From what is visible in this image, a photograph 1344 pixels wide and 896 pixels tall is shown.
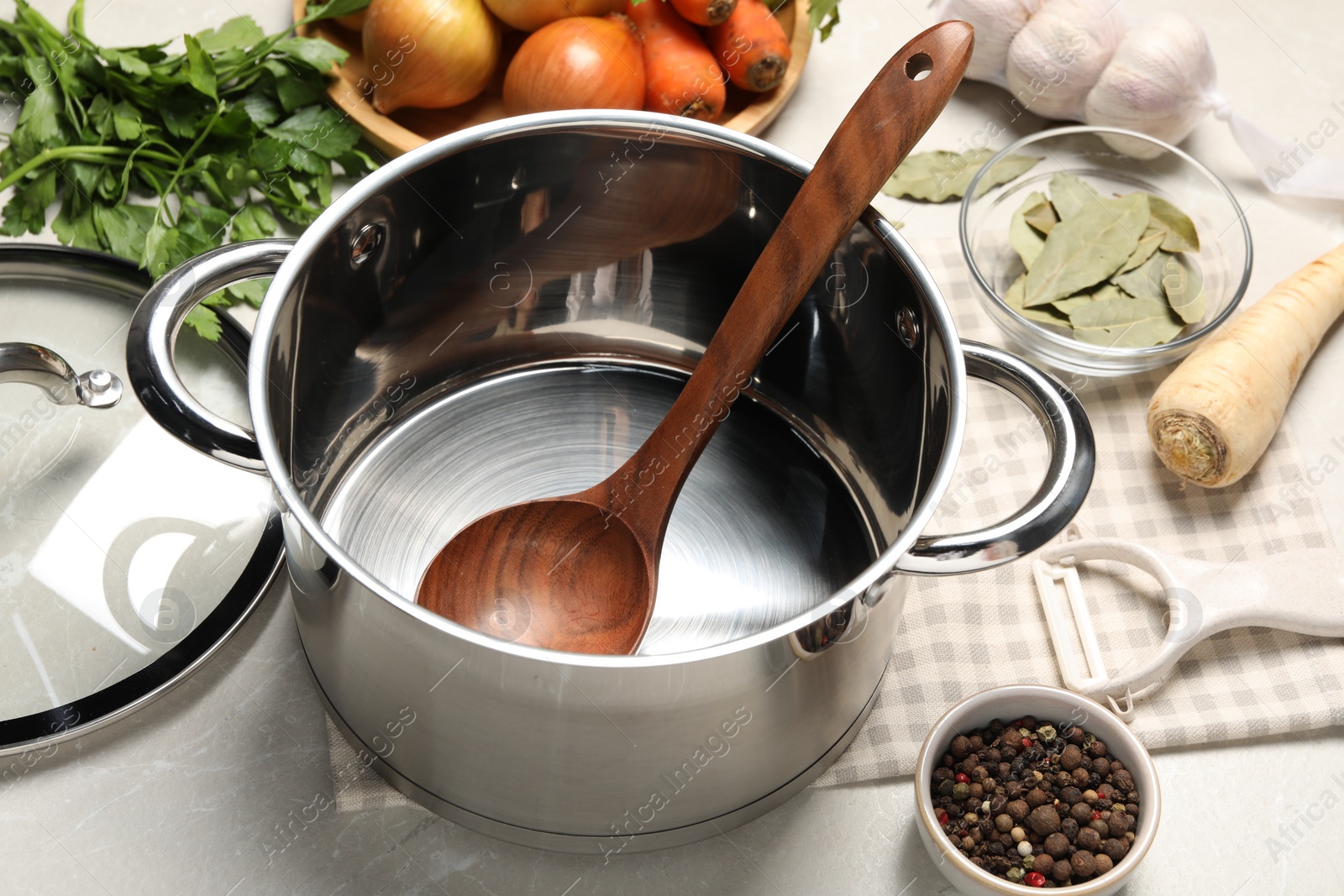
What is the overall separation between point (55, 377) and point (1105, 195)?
0.83 meters

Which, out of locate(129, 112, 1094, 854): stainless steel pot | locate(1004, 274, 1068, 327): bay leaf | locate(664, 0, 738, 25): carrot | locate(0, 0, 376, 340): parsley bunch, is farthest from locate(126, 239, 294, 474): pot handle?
locate(1004, 274, 1068, 327): bay leaf

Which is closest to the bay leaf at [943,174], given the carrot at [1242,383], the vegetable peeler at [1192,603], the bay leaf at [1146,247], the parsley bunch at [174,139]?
the bay leaf at [1146,247]

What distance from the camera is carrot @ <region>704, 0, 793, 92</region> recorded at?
924 mm

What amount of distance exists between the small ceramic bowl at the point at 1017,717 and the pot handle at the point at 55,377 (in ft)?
1.83

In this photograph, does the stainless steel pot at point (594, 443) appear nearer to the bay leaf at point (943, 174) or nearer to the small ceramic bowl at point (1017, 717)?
the small ceramic bowl at point (1017, 717)

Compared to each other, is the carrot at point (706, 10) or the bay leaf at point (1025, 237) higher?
the carrot at point (706, 10)

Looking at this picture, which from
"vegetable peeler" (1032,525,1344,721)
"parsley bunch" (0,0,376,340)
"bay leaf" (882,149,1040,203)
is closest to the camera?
"vegetable peeler" (1032,525,1344,721)

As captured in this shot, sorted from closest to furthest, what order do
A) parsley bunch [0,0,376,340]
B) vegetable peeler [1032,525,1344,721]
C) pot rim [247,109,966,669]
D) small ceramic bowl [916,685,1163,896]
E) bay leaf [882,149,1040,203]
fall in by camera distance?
pot rim [247,109,966,669] < small ceramic bowl [916,685,1163,896] < vegetable peeler [1032,525,1344,721] < parsley bunch [0,0,376,340] < bay leaf [882,149,1040,203]

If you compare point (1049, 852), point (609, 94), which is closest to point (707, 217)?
point (609, 94)

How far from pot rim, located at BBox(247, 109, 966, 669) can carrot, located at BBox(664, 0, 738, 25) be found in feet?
0.69

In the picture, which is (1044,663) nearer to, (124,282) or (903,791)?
(903,791)

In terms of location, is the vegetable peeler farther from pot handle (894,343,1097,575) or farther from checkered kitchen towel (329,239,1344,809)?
pot handle (894,343,1097,575)

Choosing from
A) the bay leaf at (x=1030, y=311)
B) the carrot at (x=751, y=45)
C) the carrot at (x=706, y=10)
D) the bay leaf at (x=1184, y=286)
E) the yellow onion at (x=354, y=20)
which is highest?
the carrot at (x=706, y=10)

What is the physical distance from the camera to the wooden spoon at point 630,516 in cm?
68
